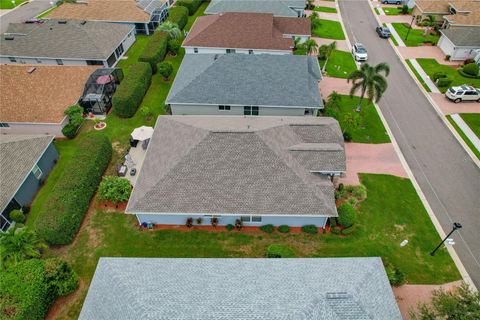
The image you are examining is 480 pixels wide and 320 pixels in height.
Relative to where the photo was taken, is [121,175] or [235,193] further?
[121,175]

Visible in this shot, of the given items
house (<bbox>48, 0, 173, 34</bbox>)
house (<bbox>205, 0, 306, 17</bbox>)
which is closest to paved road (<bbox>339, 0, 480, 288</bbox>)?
house (<bbox>205, 0, 306, 17</bbox>)

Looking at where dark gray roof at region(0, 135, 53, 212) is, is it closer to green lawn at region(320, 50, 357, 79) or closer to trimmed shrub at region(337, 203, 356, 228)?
trimmed shrub at region(337, 203, 356, 228)

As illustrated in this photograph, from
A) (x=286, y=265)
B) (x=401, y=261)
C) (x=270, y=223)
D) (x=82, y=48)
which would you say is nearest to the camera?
(x=286, y=265)

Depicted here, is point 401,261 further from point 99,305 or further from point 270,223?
point 99,305

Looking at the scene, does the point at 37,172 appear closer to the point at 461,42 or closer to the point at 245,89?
the point at 245,89

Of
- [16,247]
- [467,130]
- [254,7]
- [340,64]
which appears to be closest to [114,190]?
[16,247]

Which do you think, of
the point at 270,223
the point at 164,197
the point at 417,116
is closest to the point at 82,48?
the point at 164,197

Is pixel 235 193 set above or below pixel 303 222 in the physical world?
above
